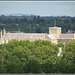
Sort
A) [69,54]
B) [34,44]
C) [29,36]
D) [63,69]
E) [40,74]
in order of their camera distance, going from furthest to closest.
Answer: [29,36], [34,44], [69,54], [63,69], [40,74]

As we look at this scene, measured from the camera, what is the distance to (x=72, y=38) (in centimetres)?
4862

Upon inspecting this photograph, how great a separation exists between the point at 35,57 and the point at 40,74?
32.5 feet

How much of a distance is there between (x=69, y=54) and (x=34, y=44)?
4.53m

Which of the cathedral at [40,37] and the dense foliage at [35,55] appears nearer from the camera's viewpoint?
the dense foliage at [35,55]

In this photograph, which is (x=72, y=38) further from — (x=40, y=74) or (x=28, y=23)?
(x=28, y=23)

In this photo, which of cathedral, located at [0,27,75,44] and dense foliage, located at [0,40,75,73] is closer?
dense foliage, located at [0,40,75,73]

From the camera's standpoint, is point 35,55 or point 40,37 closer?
point 35,55

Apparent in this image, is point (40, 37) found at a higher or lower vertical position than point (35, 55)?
higher

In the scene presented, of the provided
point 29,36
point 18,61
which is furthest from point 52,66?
point 29,36

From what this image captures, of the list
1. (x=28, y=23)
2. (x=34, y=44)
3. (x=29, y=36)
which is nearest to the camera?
(x=34, y=44)

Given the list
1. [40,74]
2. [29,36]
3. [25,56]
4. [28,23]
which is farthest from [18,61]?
[28,23]

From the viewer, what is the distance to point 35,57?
109 feet

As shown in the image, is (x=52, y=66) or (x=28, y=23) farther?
(x=28, y=23)

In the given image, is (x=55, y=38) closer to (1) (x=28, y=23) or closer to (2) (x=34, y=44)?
(2) (x=34, y=44)
